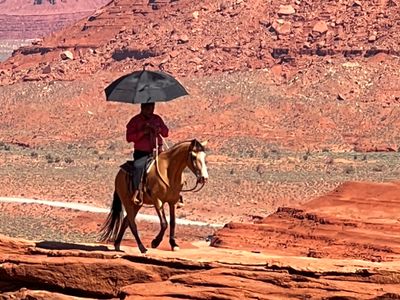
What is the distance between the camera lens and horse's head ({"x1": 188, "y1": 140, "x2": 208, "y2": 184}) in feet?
47.2

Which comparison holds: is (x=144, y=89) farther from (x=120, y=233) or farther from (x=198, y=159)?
(x=120, y=233)

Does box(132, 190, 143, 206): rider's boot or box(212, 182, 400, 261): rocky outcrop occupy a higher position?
box(132, 190, 143, 206): rider's boot

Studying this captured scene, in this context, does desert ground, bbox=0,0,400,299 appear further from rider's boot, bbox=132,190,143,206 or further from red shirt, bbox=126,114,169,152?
red shirt, bbox=126,114,169,152

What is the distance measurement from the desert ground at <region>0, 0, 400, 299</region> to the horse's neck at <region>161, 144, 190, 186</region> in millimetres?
1045

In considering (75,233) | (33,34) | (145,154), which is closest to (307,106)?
(75,233)

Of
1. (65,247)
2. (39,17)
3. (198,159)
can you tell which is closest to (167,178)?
(198,159)

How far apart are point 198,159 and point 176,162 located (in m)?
0.55

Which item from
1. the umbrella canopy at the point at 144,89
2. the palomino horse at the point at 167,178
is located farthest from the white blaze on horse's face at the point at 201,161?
the umbrella canopy at the point at 144,89

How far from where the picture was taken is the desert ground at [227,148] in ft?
45.5

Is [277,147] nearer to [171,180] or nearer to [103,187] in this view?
[103,187]

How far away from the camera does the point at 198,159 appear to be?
14477 millimetres

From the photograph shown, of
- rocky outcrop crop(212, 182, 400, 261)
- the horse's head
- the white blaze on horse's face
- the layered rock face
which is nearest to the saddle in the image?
the horse's head

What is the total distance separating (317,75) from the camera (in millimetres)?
77375

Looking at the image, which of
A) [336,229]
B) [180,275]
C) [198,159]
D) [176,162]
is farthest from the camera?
[336,229]
